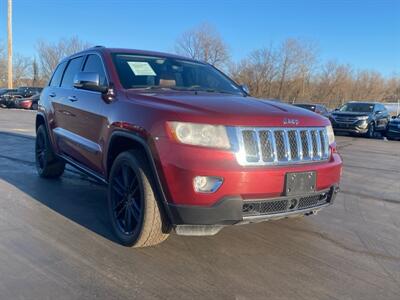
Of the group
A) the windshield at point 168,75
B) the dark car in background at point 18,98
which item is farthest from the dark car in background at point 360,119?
the dark car in background at point 18,98

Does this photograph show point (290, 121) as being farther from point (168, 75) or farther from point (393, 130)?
point (393, 130)

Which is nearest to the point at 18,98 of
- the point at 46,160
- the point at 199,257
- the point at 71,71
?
the point at 46,160

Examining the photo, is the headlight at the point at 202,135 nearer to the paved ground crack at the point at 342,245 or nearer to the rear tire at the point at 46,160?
the paved ground crack at the point at 342,245

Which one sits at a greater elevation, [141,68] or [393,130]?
[141,68]

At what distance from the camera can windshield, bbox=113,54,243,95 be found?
453 centimetres

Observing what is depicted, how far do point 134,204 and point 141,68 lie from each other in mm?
1555

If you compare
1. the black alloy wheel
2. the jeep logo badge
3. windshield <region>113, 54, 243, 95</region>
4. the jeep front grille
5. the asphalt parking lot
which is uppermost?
windshield <region>113, 54, 243, 95</region>

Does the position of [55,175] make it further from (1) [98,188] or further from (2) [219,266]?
(2) [219,266]

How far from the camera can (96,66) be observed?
4.95 m

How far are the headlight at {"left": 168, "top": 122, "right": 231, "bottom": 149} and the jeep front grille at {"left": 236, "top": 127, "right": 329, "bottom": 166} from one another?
126mm

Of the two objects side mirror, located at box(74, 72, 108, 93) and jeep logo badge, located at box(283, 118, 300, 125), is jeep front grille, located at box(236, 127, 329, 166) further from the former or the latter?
side mirror, located at box(74, 72, 108, 93)

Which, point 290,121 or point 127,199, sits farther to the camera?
→ point 127,199

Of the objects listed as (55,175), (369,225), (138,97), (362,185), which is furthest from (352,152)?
(138,97)

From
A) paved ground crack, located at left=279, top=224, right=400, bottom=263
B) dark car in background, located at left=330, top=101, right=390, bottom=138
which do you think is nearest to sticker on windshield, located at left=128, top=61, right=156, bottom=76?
paved ground crack, located at left=279, top=224, right=400, bottom=263
